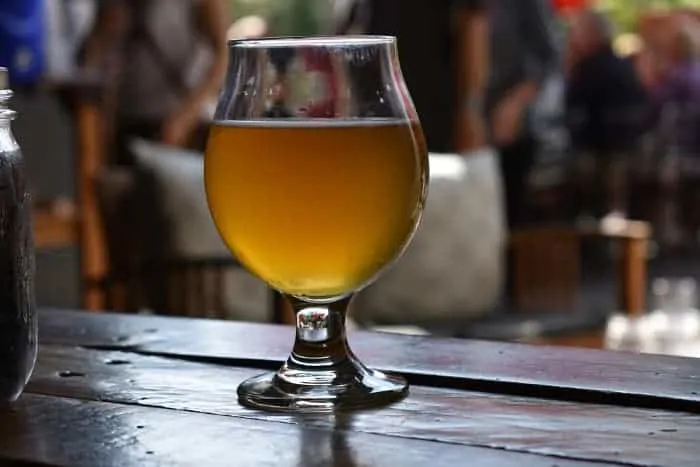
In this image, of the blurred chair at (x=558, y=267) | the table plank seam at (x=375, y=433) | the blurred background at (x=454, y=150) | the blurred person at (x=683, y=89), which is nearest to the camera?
the table plank seam at (x=375, y=433)

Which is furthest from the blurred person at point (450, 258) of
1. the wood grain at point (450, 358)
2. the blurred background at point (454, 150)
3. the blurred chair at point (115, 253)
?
the wood grain at point (450, 358)

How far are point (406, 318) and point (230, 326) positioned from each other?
1574mm

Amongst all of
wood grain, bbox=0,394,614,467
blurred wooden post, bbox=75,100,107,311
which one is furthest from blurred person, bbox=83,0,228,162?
wood grain, bbox=0,394,614,467

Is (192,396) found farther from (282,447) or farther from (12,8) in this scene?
(12,8)

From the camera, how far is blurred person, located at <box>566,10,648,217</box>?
15.3 ft

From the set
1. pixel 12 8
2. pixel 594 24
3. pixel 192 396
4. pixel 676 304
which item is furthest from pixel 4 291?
pixel 594 24

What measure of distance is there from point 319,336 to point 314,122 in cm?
13

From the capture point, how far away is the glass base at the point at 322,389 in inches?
26.8

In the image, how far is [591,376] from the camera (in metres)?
0.75

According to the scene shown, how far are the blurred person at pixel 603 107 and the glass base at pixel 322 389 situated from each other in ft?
13.3

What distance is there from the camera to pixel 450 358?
0.81 meters

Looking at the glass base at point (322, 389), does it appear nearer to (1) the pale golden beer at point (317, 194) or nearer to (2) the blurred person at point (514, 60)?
(1) the pale golden beer at point (317, 194)

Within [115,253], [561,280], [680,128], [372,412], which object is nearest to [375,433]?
[372,412]

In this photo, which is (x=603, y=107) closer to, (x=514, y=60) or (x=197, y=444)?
(x=514, y=60)
